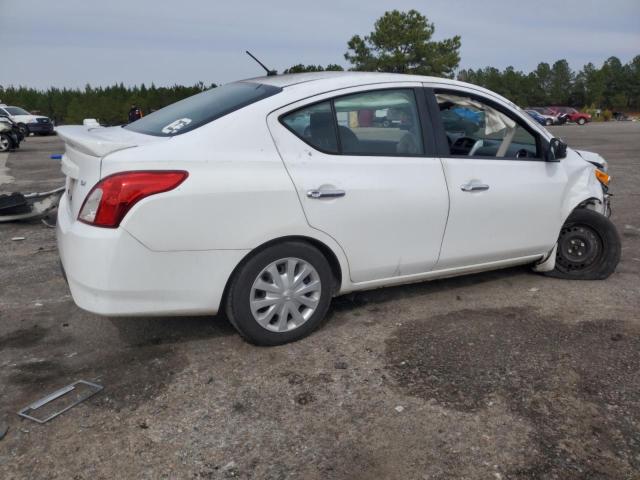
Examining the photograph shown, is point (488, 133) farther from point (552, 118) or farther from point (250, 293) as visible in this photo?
point (552, 118)

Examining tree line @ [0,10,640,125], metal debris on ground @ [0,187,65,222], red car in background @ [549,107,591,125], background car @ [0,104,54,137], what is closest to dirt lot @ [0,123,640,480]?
metal debris on ground @ [0,187,65,222]

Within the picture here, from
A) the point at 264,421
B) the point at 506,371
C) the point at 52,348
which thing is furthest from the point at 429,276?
the point at 52,348

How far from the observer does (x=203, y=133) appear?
10.9 ft

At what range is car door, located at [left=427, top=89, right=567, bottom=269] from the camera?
4.05 metres

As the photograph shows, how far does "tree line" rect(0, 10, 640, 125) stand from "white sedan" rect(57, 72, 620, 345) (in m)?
12.1

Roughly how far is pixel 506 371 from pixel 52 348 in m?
2.74

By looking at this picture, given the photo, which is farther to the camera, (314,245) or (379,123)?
(379,123)

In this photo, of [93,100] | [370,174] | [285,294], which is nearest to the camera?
[285,294]

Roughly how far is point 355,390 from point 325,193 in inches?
45.0

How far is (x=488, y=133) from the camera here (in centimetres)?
444

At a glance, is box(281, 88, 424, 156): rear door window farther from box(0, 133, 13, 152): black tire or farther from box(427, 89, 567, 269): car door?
box(0, 133, 13, 152): black tire

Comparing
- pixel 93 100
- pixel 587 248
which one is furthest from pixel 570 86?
pixel 587 248

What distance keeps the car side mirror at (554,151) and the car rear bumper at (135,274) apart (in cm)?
248

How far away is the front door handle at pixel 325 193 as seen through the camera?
3.48m
